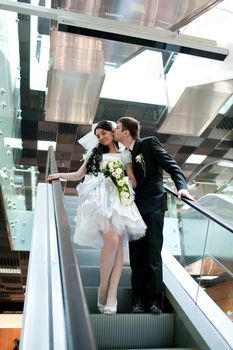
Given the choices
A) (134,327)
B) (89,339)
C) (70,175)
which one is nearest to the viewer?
(89,339)

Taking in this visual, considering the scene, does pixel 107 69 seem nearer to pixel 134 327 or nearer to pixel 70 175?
pixel 70 175

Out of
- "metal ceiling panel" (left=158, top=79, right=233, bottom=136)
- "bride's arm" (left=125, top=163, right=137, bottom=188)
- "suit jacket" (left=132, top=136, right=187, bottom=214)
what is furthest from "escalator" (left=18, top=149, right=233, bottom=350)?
"metal ceiling panel" (left=158, top=79, right=233, bottom=136)

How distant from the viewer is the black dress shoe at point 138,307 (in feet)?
9.71

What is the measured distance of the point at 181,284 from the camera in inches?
125

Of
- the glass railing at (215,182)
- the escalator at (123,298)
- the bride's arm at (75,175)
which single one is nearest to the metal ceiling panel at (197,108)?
the glass railing at (215,182)

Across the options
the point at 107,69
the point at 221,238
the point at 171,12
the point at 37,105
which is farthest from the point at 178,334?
the point at 37,105

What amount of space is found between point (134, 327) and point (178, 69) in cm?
706

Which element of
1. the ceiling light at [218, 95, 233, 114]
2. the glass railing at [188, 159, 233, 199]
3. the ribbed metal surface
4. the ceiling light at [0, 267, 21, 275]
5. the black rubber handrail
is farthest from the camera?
the ceiling light at [0, 267, 21, 275]

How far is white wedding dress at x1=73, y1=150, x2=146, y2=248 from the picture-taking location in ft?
9.32

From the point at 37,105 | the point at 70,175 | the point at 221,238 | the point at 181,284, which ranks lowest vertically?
the point at 181,284

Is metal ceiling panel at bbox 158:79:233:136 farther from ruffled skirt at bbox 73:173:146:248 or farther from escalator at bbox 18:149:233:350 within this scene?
ruffled skirt at bbox 73:173:146:248

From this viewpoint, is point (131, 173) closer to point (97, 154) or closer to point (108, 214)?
point (97, 154)

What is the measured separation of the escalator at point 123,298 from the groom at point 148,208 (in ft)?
0.58

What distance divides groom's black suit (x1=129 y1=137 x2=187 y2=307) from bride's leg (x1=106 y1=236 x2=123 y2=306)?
Result: 220mm
